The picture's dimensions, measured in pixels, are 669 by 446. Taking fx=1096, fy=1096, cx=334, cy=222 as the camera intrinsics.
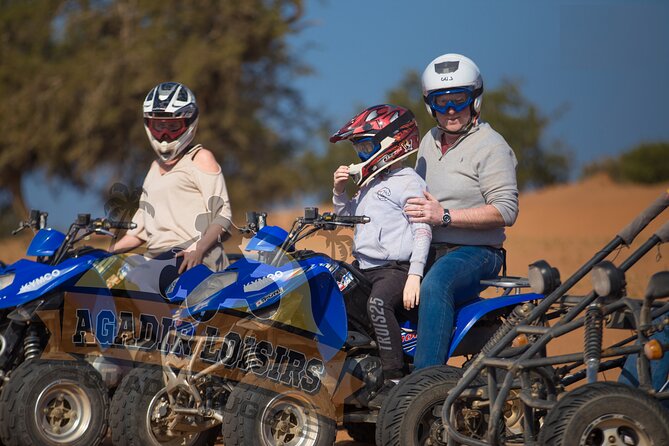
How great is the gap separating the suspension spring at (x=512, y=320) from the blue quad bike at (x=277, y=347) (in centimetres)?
15

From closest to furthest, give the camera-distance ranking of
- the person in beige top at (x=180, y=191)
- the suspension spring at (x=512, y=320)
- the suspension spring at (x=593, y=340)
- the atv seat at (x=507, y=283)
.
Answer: the suspension spring at (x=593, y=340) < the suspension spring at (x=512, y=320) < the atv seat at (x=507, y=283) < the person in beige top at (x=180, y=191)

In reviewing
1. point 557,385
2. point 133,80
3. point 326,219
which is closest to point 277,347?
point 326,219

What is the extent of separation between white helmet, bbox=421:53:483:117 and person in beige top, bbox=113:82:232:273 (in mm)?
1628

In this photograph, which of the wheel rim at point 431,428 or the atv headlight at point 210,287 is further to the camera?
the atv headlight at point 210,287

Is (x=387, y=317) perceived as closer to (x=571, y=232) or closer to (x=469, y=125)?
(x=469, y=125)

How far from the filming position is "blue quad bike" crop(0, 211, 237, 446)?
684 centimetres

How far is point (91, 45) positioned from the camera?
3288cm

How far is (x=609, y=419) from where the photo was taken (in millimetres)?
5023

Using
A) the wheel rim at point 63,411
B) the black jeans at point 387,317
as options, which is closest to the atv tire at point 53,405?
the wheel rim at point 63,411

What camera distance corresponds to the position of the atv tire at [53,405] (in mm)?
6789

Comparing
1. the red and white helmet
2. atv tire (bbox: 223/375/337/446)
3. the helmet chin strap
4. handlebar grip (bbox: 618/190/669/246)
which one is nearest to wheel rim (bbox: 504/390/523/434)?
atv tire (bbox: 223/375/337/446)

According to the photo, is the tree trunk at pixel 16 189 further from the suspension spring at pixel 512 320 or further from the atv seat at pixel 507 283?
the suspension spring at pixel 512 320

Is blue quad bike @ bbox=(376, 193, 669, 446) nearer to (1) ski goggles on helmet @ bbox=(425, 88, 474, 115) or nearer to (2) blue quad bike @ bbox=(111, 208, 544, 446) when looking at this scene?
(2) blue quad bike @ bbox=(111, 208, 544, 446)

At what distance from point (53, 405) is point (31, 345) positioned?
0.47 meters
